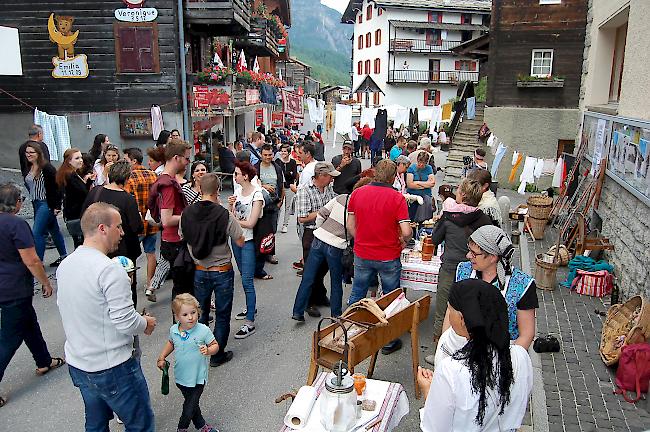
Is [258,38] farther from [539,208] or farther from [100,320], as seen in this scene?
[100,320]

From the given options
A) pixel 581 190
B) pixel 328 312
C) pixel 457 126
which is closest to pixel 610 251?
pixel 581 190

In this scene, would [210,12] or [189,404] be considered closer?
[189,404]

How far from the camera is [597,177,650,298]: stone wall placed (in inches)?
265

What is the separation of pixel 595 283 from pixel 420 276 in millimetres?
3388

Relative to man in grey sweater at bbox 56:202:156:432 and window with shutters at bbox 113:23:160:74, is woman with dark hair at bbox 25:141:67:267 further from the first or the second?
window with shutters at bbox 113:23:160:74

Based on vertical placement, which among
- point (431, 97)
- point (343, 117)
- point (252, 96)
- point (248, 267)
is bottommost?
point (248, 267)

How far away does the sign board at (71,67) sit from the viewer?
1591 cm

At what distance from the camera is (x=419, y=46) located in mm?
49344

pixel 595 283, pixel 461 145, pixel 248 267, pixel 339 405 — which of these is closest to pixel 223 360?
pixel 248 267

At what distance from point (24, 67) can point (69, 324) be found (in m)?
15.3

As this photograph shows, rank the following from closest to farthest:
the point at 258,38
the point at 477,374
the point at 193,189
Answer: the point at 477,374 → the point at 193,189 → the point at 258,38

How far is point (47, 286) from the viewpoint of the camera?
5.22 meters

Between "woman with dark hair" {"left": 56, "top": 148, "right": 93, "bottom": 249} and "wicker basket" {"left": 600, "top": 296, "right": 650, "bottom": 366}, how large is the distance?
7118 mm

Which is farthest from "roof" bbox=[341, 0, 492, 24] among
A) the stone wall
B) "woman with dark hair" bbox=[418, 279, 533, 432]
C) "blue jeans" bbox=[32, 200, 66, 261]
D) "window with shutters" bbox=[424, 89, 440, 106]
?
"woman with dark hair" bbox=[418, 279, 533, 432]
